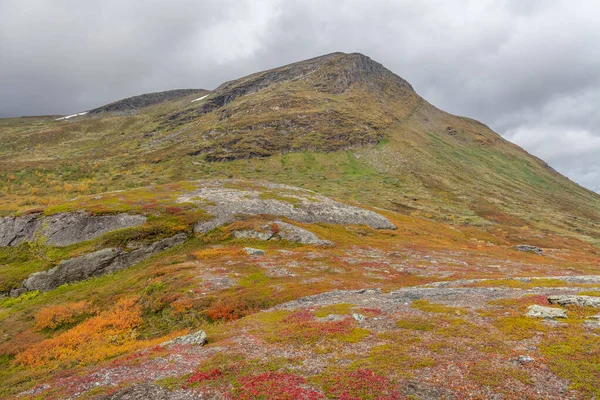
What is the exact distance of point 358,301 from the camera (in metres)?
29.3

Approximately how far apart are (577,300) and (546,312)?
4.55 m

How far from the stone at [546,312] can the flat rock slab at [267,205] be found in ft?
156

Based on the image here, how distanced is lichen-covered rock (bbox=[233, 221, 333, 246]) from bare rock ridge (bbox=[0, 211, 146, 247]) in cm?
1829

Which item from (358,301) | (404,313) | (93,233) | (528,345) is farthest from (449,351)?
(93,233)

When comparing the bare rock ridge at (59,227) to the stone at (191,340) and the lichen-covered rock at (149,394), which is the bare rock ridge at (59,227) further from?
the lichen-covered rock at (149,394)

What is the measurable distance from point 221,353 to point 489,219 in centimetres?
12829

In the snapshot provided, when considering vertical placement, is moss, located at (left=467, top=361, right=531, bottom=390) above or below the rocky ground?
above

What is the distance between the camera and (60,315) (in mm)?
30062

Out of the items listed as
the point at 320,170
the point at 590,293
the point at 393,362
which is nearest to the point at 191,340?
the point at 393,362

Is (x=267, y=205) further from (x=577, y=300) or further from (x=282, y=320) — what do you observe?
(x=577, y=300)

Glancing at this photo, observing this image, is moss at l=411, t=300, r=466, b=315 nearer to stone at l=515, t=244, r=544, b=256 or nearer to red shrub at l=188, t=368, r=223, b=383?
red shrub at l=188, t=368, r=223, b=383

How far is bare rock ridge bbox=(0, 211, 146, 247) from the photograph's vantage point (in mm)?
45969

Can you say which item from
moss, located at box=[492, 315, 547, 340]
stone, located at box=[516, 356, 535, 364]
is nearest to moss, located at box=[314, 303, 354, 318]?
moss, located at box=[492, 315, 547, 340]

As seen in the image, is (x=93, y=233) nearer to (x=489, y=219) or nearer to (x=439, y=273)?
(x=439, y=273)
